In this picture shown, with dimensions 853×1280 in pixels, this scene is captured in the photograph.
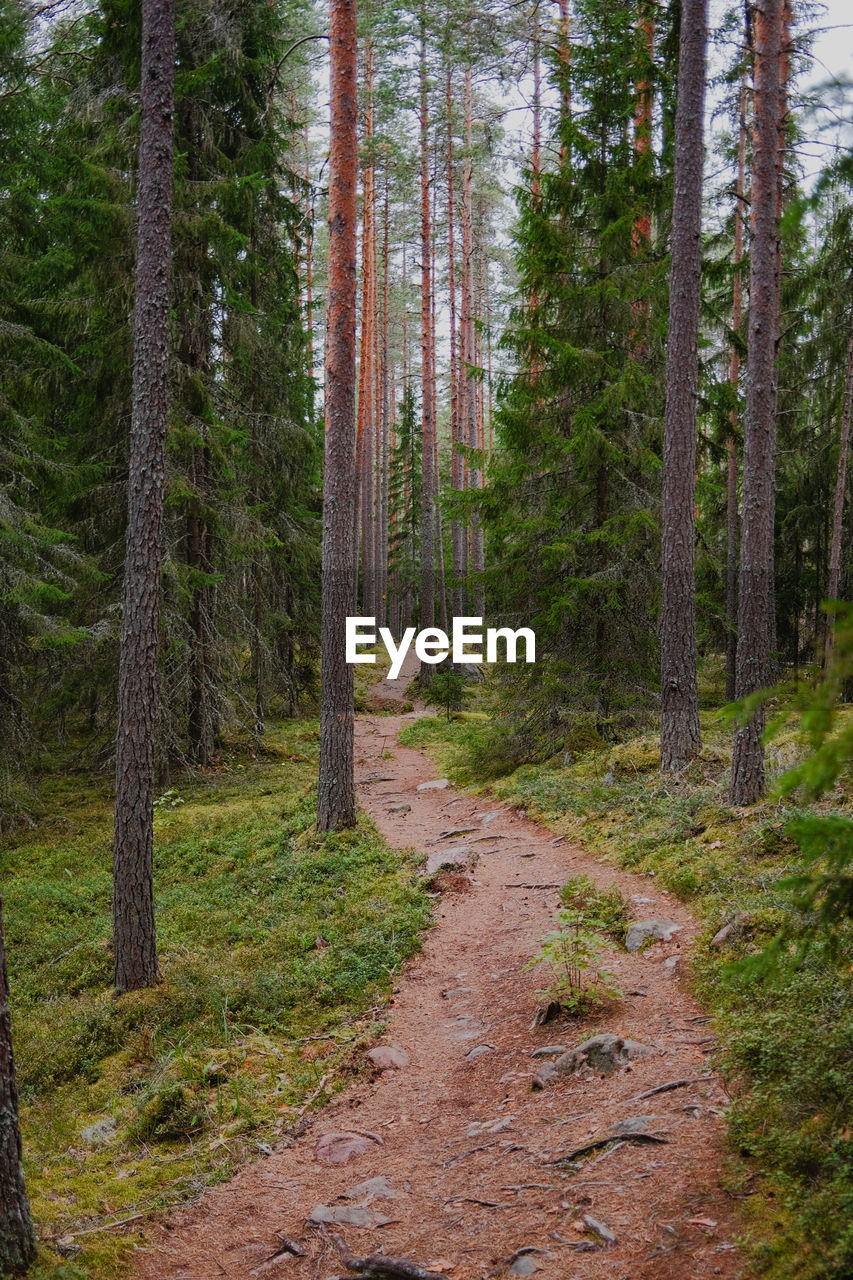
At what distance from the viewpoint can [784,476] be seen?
21.3 meters

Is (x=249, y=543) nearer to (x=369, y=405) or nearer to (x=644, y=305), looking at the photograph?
(x=644, y=305)

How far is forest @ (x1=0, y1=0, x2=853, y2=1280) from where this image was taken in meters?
4.07

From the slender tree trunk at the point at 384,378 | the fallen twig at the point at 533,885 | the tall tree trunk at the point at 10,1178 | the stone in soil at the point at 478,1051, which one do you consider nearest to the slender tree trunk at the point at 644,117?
the fallen twig at the point at 533,885

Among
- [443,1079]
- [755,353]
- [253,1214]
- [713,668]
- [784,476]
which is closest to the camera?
[253,1214]

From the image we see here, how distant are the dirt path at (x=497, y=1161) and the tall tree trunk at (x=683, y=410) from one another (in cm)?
359

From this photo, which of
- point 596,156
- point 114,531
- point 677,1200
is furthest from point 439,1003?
point 596,156

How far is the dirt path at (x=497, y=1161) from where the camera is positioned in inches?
142

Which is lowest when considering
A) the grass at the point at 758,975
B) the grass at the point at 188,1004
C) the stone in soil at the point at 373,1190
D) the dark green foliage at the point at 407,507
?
the grass at the point at 188,1004

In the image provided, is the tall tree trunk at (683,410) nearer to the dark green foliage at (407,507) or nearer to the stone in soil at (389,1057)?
the stone in soil at (389,1057)

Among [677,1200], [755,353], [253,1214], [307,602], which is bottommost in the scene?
[253,1214]

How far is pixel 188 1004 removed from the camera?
6965 mm

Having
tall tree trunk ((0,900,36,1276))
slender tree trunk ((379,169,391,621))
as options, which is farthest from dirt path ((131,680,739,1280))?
slender tree trunk ((379,169,391,621))

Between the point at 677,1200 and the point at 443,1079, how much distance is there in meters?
2.38

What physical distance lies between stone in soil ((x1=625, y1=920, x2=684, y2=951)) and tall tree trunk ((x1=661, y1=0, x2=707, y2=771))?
12.5 ft
